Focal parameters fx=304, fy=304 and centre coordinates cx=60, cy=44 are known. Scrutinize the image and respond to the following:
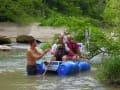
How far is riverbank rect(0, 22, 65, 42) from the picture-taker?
28216mm

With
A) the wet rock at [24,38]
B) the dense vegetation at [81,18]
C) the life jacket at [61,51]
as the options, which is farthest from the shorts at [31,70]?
the wet rock at [24,38]

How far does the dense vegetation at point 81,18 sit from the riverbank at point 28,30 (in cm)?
83

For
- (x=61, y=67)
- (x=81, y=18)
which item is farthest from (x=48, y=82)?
(x=81, y=18)

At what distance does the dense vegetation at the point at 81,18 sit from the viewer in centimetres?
979

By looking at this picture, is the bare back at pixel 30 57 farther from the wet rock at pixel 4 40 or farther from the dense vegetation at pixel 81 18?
the wet rock at pixel 4 40

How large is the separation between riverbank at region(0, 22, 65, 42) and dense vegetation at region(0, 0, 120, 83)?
831 mm

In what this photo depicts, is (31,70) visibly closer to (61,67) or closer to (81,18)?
(61,67)

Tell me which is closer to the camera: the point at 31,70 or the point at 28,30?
the point at 31,70

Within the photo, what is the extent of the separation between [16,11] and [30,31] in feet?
14.0

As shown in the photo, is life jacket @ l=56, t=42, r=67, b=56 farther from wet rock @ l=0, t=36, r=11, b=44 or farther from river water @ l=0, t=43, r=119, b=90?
wet rock @ l=0, t=36, r=11, b=44

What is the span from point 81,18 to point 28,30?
53.4 ft

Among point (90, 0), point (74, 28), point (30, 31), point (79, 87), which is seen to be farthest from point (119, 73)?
point (90, 0)

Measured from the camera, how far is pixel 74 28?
14109 millimetres

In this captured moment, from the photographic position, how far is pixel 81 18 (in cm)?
1477
